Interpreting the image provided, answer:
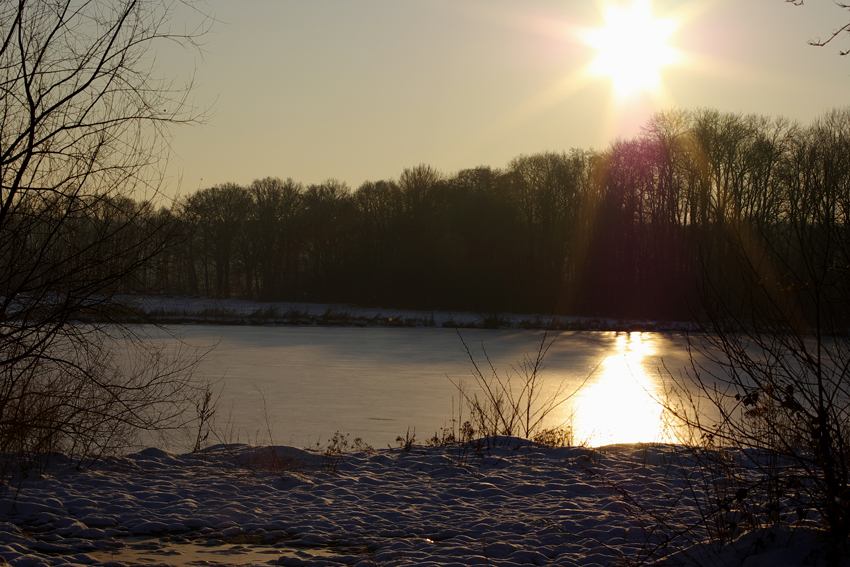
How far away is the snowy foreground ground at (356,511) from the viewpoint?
13.2 feet

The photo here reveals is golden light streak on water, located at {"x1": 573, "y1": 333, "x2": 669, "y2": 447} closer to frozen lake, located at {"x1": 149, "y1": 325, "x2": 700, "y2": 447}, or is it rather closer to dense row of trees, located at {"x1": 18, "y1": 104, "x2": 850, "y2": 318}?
frozen lake, located at {"x1": 149, "y1": 325, "x2": 700, "y2": 447}

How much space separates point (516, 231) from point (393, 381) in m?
28.0

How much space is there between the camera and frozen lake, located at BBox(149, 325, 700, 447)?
30.6 feet

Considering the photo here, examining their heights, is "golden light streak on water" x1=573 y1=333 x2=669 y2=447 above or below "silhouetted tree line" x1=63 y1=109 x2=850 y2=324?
below

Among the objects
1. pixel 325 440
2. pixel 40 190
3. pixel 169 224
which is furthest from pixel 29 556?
pixel 325 440

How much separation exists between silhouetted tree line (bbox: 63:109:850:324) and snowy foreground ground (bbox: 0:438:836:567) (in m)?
24.0

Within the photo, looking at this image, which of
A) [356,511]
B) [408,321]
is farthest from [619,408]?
[408,321]

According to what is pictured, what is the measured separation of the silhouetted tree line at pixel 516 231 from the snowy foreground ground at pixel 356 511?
→ 78.8ft

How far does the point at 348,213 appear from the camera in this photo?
4669 cm

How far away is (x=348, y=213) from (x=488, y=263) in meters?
11.8

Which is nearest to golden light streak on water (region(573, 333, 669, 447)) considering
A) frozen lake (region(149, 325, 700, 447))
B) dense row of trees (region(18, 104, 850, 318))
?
frozen lake (region(149, 325, 700, 447))

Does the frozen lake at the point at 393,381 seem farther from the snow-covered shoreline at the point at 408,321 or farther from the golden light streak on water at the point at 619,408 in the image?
the snow-covered shoreline at the point at 408,321

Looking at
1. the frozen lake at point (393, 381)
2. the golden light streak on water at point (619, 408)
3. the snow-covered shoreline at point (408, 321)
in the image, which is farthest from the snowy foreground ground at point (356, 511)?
the snow-covered shoreline at point (408, 321)

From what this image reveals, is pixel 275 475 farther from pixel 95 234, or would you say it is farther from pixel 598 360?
pixel 598 360
